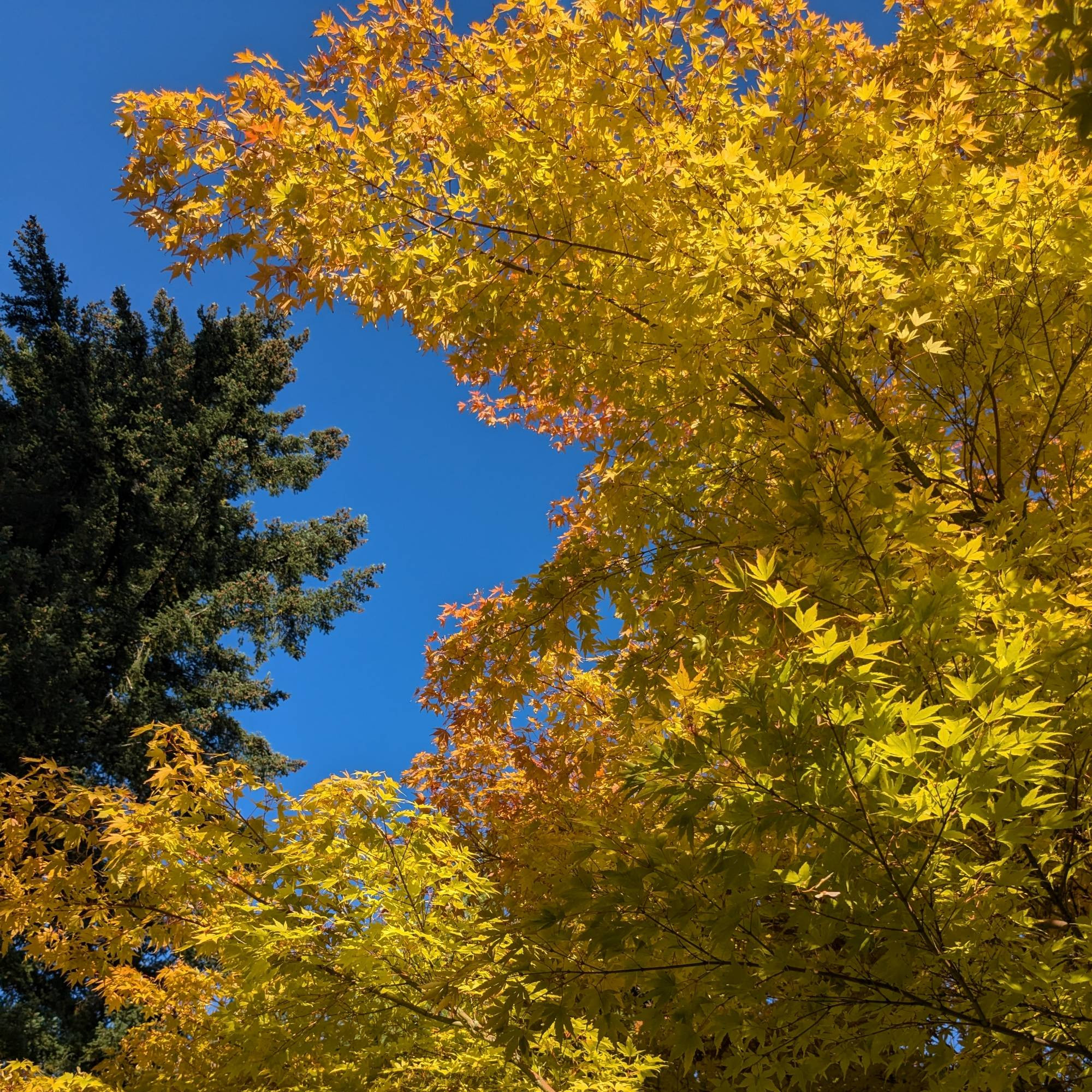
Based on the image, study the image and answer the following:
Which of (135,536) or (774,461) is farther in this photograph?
(135,536)

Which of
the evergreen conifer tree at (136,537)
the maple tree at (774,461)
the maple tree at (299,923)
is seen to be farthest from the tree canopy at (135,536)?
the maple tree at (774,461)

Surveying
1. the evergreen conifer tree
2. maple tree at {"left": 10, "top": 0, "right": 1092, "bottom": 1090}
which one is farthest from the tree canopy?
maple tree at {"left": 10, "top": 0, "right": 1092, "bottom": 1090}

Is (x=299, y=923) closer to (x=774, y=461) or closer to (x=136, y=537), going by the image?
(x=774, y=461)

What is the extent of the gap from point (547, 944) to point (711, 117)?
11.5 ft

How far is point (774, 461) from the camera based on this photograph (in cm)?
284

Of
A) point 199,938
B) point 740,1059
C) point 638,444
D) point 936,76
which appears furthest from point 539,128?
point 199,938

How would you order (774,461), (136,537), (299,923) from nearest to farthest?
1. (774,461)
2. (299,923)
3. (136,537)

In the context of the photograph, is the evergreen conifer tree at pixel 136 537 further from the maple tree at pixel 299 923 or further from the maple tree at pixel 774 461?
the maple tree at pixel 774 461

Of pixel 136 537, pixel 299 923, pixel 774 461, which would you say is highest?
pixel 136 537

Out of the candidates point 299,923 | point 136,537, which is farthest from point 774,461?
point 136,537

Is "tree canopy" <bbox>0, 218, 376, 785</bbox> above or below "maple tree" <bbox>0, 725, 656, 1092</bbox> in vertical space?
above

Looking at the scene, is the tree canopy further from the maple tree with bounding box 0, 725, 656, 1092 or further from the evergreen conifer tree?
the maple tree with bounding box 0, 725, 656, 1092

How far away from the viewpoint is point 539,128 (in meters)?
3.47

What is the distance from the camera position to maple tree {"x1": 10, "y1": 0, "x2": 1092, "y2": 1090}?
6.20 ft
